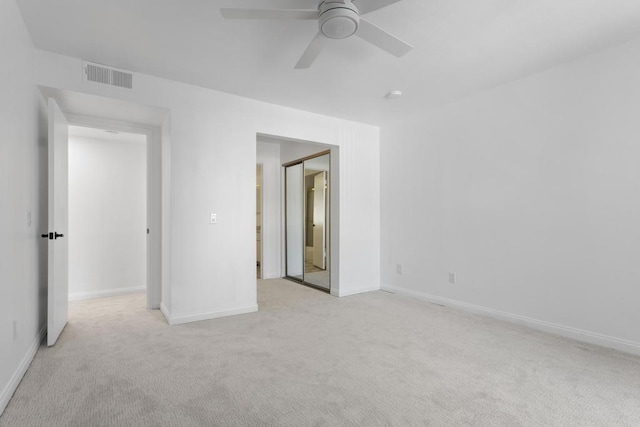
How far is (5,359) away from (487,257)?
13.5ft

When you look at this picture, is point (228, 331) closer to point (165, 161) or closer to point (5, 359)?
point (5, 359)

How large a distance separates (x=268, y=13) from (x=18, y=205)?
210 cm

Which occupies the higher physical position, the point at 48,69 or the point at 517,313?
the point at 48,69

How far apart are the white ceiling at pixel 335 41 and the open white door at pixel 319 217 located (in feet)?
6.21

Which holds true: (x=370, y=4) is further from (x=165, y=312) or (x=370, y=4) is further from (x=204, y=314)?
(x=165, y=312)

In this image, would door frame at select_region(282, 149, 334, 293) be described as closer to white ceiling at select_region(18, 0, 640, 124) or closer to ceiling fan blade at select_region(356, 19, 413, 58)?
white ceiling at select_region(18, 0, 640, 124)

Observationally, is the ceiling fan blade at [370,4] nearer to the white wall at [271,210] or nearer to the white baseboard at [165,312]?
the white baseboard at [165,312]

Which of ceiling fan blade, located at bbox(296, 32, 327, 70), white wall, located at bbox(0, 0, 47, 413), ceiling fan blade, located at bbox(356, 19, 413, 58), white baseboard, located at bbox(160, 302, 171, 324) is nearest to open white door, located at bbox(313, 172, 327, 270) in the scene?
white baseboard, located at bbox(160, 302, 171, 324)

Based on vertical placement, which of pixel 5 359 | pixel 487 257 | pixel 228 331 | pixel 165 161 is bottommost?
pixel 228 331

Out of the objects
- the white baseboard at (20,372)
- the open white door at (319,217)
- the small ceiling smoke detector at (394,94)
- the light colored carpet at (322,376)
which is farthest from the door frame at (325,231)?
the white baseboard at (20,372)

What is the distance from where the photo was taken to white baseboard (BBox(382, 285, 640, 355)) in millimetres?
2699

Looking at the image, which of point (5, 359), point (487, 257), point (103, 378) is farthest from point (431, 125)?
point (5, 359)

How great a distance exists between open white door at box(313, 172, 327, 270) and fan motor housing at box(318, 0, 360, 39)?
3.25 m

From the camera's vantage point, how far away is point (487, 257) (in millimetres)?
3676
